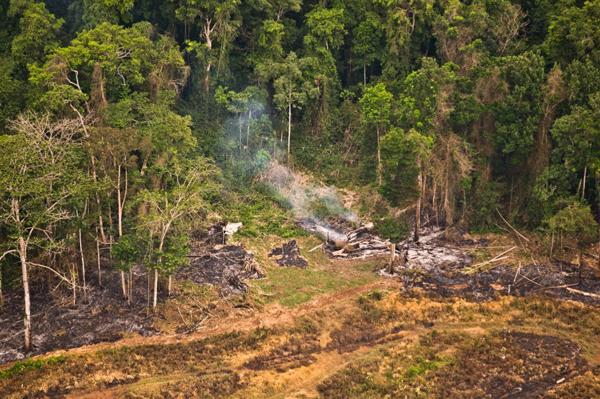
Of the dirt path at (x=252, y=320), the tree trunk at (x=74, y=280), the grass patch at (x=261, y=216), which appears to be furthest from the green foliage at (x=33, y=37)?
the dirt path at (x=252, y=320)

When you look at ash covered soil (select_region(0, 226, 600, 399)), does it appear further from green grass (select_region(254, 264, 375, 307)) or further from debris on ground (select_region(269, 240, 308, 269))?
green grass (select_region(254, 264, 375, 307))

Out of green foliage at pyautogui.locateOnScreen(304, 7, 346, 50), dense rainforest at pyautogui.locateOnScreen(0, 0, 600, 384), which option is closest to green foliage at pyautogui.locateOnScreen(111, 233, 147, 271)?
dense rainforest at pyautogui.locateOnScreen(0, 0, 600, 384)

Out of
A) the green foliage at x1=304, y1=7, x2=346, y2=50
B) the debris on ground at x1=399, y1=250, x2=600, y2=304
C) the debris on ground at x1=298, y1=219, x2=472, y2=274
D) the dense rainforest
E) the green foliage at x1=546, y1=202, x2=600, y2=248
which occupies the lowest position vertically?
the debris on ground at x1=399, y1=250, x2=600, y2=304

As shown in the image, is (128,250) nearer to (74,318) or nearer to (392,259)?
(74,318)

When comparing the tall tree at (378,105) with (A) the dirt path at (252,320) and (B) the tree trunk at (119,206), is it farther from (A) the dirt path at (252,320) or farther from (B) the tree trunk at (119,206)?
(B) the tree trunk at (119,206)

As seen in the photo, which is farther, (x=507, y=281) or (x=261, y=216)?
(x=261, y=216)

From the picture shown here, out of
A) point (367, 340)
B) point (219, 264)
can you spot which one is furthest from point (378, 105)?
point (367, 340)

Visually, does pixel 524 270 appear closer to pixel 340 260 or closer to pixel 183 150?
pixel 340 260

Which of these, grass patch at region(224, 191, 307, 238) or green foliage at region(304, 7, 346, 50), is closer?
grass patch at region(224, 191, 307, 238)
